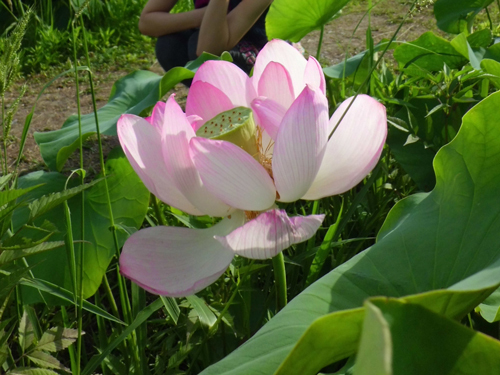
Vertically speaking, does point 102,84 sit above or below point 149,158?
below

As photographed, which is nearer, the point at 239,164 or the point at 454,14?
the point at 239,164

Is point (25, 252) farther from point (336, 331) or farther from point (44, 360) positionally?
point (336, 331)

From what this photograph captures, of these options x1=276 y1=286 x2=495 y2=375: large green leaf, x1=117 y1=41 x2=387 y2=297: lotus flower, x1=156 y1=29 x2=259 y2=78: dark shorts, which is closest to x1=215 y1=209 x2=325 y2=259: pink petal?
x1=117 y1=41 x2=387 y2=297: lotus flower

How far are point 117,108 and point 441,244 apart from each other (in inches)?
33.2

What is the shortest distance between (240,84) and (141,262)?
215 mm

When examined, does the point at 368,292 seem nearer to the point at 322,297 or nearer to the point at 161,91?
the point at 322,297

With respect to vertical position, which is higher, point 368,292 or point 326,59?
point 368,292

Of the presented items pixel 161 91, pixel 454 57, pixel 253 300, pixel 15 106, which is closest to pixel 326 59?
pixel 454 57

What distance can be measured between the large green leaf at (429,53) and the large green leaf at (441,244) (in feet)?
1.91

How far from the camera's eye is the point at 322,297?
43 cm

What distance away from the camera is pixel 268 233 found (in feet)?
1.40

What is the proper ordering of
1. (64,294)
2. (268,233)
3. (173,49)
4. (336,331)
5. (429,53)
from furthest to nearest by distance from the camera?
(173,49) < (429,53) < (64,294) < (268,233) < (336,331)

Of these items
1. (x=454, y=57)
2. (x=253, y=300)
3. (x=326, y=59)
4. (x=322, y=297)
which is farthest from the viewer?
(x=326, y=59)

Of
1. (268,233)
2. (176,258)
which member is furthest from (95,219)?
(268,233)
